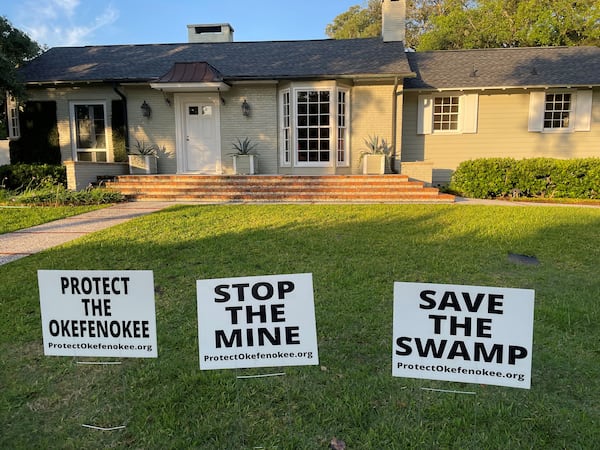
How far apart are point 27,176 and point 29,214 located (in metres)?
4.43

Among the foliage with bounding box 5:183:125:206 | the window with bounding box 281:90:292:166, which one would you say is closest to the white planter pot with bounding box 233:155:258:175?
the window with bounding box 281:90:292:166

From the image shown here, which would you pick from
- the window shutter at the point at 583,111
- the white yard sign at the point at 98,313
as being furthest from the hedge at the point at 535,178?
the white yard sign at the point at 98,313

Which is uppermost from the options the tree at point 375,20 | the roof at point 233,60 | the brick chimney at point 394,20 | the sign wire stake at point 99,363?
the tree at point 375,20

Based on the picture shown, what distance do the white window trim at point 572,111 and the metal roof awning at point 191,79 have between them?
9378mm

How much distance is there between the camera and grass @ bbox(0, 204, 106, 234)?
290 inches

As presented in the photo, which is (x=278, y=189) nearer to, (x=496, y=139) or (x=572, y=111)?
(x=496, y=139)

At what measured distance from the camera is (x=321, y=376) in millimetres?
2670

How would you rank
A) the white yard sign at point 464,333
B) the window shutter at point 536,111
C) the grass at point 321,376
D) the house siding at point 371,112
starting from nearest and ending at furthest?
the grass at point 321,376
the white yard sign at point 464,333
the house siding at point 371,112
the window shutter at point 536,111

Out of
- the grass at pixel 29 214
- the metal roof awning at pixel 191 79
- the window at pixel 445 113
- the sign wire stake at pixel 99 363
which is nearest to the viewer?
the sign wire stake at pixel 99 363

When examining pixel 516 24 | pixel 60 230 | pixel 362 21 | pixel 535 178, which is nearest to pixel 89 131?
pixel 60 230

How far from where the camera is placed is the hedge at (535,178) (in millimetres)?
10656

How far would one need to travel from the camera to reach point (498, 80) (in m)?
13.3

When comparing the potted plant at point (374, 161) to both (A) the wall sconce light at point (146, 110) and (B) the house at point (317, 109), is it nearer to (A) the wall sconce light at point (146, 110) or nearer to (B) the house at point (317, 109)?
(B) the house at point (317, 109)

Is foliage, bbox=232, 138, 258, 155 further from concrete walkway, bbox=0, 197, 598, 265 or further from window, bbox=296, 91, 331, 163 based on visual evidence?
concrete walkway, bbox=0, 197, 598, 265
